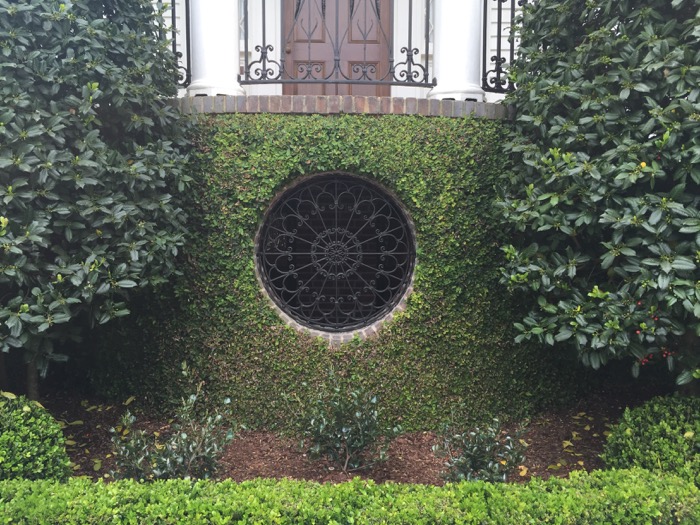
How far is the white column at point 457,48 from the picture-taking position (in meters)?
4.95

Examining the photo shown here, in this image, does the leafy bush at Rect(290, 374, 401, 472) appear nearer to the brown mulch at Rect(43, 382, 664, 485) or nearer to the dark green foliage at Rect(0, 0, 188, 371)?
the brown mulch at Rect(43, 382, 664, 485)

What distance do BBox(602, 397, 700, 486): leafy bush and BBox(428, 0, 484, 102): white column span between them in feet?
9.68

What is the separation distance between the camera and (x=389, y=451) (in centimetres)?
443

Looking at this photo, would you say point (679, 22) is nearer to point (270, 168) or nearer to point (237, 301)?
point (270, 168)

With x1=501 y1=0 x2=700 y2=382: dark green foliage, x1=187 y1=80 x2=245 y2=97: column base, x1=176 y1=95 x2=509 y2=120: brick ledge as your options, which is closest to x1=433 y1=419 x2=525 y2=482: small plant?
x1=501 y1=0 x2=700 y2=382: dark green foliage

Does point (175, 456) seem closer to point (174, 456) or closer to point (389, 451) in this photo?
point (174, 456)

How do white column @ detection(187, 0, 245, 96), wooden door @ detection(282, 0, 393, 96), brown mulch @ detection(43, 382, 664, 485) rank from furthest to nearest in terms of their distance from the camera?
1. wooden door @ detection(282, 0, 393, 96)
2. white column @ detection(187, 0, 245, 96)
3. brown mulch @ detection(43, 382, 664, 485)

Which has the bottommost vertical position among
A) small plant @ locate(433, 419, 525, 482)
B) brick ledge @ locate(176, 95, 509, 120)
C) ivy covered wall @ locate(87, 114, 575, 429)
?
small plant @ locate(433, 419, 525, 482)

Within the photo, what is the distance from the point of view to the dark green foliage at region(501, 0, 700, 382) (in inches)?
134

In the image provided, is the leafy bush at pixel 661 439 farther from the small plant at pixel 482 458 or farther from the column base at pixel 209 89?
the column base at pixel 209 89

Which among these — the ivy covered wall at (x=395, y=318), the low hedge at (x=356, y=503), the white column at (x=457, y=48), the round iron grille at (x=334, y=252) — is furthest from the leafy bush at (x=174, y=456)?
the white column at (x=457, y=48)

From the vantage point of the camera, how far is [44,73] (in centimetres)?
364

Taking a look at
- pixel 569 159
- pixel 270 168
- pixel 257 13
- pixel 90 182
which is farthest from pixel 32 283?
pixel 257 13

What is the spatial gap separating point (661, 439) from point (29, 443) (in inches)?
151
